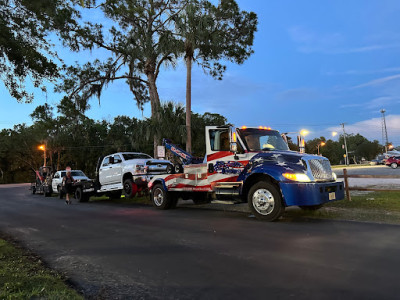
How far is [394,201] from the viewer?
34.1ft

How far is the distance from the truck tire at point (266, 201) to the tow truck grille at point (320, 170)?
1052 millimetres

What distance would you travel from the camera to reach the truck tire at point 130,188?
1323 cm

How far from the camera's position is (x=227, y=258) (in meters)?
4.89

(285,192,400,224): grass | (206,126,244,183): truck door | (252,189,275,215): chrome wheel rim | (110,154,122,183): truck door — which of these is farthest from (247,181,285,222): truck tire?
(110,154,122,183): truck door

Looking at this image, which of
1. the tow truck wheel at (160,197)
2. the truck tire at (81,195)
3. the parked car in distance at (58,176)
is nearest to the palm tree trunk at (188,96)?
the tow truck wheel at (160,197)

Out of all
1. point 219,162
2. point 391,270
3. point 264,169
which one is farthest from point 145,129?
point 391,270

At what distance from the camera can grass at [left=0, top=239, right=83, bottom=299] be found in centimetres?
342

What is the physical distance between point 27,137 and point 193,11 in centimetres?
6201

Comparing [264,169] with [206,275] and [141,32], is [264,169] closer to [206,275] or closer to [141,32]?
[206,275]

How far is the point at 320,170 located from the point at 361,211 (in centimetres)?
230

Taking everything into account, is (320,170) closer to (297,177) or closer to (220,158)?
(297,177)

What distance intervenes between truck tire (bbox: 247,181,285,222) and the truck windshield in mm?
1260

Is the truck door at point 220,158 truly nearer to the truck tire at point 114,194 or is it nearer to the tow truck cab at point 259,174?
the tow truck cab at point 259,174

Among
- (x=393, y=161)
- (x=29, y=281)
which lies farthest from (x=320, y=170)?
(x=393, y=161)
